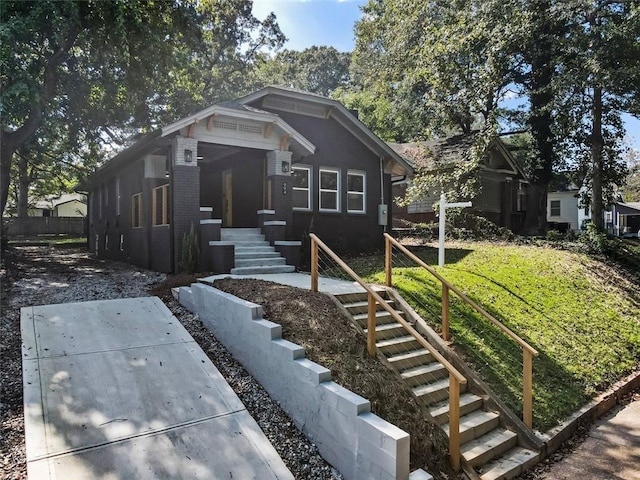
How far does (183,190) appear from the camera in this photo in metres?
9.34

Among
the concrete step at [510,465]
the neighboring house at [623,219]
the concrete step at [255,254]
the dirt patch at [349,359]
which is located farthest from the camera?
the neighboring house at [623,219]

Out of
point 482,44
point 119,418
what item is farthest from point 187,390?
point 482,44

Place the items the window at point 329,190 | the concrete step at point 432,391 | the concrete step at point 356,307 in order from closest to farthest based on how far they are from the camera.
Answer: the concrete step at point 432,391 → the concrete step at point 356,307 → the window at point 329,190

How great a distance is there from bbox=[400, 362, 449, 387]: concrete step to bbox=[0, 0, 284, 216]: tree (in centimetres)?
950

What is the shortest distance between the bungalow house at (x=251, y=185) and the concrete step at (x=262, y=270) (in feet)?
0.10

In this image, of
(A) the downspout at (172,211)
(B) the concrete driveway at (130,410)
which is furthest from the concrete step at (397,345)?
(A) the downspout at (172,211)

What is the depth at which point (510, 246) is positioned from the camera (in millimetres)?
13844

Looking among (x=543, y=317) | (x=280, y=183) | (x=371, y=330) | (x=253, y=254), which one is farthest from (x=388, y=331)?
(x=280, y=183)

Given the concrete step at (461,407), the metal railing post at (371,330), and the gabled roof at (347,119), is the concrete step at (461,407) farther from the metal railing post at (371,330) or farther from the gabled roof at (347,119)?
the gabled roof at (347,119)

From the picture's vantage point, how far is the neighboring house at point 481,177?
62.8ft

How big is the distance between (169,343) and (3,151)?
33.0ft

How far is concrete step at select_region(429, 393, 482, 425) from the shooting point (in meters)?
4.75

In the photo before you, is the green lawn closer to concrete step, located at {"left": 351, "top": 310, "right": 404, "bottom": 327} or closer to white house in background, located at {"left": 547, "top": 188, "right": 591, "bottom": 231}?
concrete step, located at {"left": 351, "top": 310, "right": 404, "bottom": 327}

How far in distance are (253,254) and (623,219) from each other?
140 ft
